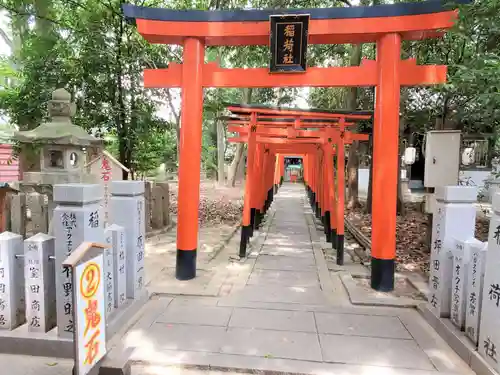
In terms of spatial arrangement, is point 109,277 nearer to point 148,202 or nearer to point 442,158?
point 148,202

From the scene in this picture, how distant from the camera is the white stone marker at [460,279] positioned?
11.3ft

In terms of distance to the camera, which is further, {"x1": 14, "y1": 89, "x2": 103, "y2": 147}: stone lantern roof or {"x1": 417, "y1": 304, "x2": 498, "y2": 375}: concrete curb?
{"x1": 14, "y1": 89, "x2": 103, "y2": 147}: stone lantern roof

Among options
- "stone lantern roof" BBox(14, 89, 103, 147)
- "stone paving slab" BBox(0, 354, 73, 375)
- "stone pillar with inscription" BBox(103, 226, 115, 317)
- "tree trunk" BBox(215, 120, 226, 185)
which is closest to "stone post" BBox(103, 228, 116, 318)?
"stone pillar with inscription" BBox(103, 226, 115, 317)

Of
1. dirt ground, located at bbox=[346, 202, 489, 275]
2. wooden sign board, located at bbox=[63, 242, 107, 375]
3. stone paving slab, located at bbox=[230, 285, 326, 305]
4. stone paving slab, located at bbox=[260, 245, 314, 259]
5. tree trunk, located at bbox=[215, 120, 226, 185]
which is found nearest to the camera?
wooden sign board, located at bbox=[63, 242, 107, 375]

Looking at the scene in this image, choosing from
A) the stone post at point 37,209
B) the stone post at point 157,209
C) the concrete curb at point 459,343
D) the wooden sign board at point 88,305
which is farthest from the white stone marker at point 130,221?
the stone post at point 157,209

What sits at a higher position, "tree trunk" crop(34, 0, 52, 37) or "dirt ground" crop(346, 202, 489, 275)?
"tree trunk" crop(34, 0, 52, 37)

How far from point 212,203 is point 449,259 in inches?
498

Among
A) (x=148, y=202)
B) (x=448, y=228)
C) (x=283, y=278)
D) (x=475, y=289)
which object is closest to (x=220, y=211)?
(x=148, y=202)

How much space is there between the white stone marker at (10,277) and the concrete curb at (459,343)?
164 inches

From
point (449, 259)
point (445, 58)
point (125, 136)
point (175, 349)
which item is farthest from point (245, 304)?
point (445, 58)

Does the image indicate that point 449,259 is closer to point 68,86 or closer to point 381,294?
point 381,294

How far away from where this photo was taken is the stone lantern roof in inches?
219

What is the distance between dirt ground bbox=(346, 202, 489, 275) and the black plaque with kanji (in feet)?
13.3

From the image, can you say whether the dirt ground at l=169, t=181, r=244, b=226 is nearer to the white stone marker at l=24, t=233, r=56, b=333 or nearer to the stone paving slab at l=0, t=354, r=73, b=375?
the white stone marker at l=24, t=233, r=56, b=333
